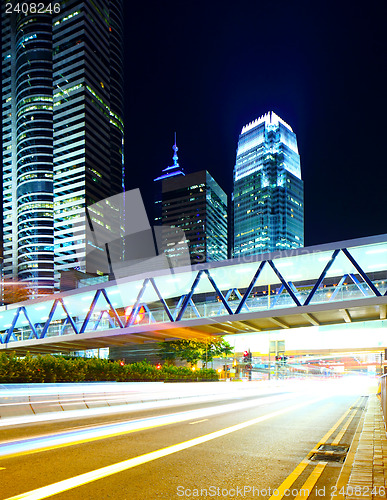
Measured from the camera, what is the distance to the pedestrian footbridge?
1120 inches

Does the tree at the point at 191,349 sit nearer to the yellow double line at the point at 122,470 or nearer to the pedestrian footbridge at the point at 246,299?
the pedestrian footbridge at the point at 246,299

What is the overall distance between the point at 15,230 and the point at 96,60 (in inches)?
2922

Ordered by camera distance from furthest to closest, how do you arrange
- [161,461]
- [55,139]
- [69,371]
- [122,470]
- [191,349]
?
[55,139] < [191,349] < [69,371] < [161,461] < [122,470]

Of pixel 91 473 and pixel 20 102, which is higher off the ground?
pixel 20 102

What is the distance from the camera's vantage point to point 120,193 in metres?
192

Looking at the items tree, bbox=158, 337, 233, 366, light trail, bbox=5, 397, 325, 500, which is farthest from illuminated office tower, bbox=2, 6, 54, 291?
light trail, bbox=5, 397, 325, 500

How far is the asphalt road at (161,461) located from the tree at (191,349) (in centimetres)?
3742

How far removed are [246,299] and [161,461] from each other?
2335cm

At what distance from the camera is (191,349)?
170 feet

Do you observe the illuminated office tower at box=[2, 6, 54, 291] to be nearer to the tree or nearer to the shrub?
the tree

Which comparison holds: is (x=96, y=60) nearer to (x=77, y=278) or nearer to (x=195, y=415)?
(x=77, y=278)

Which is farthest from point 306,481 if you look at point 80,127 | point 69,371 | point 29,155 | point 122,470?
point 29,155

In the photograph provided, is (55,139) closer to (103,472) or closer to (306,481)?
(103,472)

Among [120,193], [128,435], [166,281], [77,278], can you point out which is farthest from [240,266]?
[120,193]
